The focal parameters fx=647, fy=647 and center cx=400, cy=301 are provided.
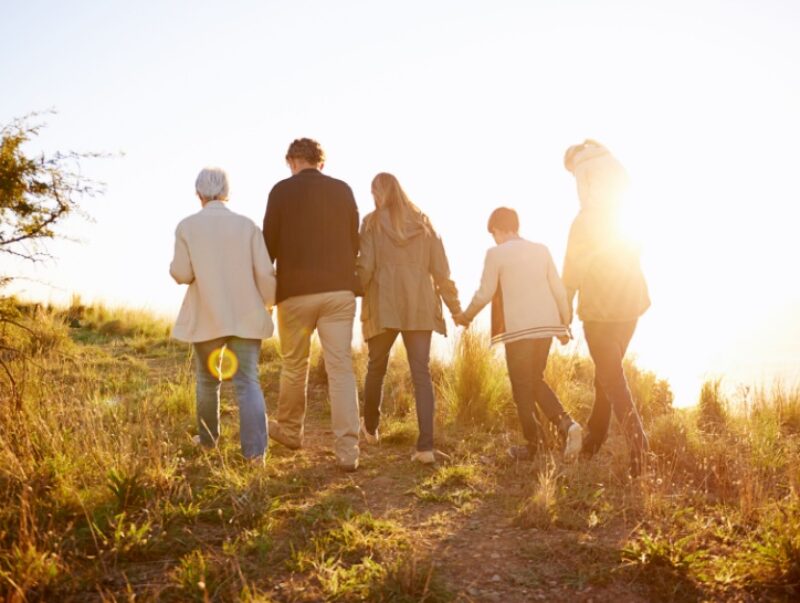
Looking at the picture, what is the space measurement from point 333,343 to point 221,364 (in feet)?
2.70

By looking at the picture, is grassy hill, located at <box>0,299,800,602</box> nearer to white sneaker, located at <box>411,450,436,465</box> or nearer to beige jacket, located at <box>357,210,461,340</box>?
white sneaker, located at <box>411,450,436,465</box>

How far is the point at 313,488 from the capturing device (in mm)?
4363

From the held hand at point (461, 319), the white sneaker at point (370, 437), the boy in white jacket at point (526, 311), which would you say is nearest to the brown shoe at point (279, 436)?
the white sneaker at point (370, 437)

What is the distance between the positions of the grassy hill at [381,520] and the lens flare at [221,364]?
2.00 feet

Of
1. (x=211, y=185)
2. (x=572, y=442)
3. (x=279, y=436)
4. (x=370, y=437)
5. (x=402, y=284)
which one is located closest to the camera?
(x=211, y=185)

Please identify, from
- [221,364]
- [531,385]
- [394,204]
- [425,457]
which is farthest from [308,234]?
[531,385]

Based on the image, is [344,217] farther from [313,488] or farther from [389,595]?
[389,595]

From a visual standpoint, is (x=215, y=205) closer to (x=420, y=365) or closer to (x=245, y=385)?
(x=245, y=385)

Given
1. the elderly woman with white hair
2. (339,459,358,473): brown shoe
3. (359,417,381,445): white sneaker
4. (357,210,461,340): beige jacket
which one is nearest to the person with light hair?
(357,210,461,340): beige jacket

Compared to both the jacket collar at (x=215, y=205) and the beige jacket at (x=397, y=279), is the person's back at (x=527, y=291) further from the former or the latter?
the jacket collar at (x=215, y=205)

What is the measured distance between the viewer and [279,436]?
5.21 m

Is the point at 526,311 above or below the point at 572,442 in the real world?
above

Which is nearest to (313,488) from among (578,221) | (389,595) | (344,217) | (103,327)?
(389,595)

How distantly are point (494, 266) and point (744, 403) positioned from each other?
3107 millimetres
